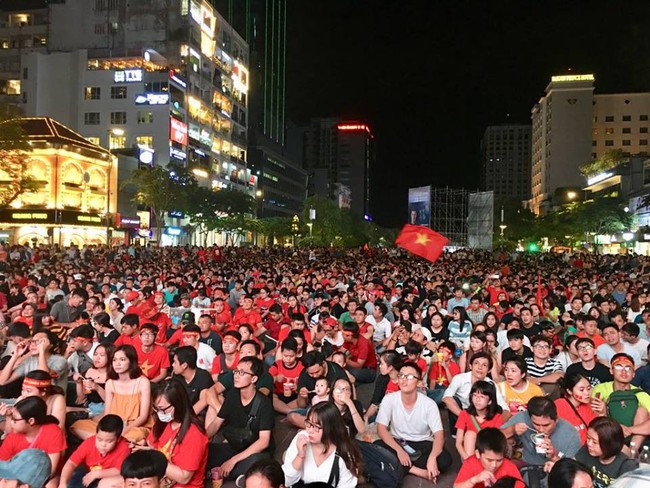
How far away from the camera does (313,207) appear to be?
57.3m

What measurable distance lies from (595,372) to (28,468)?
6263 mm

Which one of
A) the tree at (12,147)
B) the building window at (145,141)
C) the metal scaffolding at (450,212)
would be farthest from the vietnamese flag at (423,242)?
the building window at (145,141)

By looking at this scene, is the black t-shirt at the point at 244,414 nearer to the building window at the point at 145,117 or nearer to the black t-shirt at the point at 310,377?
the black t-shirt at the point at 310,377

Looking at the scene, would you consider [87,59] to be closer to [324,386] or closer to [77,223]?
[77,223]

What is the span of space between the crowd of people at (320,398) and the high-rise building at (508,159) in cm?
16604

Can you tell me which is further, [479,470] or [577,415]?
[577,415]

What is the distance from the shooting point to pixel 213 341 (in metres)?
9.20

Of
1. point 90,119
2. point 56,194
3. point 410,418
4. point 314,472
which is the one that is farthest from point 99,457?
point 90,119

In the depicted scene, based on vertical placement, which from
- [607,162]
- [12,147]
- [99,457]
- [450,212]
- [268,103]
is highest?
[268,103]

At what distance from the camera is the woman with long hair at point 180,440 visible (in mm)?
4895

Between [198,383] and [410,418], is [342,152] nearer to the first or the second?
[198,383]

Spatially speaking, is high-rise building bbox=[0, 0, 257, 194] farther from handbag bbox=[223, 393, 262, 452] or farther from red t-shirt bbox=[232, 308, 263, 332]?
handbag bbox=[223, 393, 262, 452]

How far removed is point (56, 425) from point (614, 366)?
558 cm

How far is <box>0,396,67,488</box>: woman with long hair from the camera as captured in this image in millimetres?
4828
